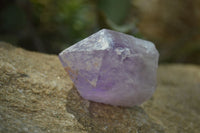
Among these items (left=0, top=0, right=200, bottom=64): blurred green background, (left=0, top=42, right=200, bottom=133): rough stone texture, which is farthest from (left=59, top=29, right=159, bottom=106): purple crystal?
(left=0, top=0, right=200, bottom=64): blurred green background

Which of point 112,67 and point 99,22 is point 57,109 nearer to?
point 112,67

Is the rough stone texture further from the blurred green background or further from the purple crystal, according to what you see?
the blurred green background

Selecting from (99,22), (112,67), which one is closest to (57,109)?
(112,67)

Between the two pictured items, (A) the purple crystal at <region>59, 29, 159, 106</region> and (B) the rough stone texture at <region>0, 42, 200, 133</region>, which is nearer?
(B) the rough stone texture at <region>0, 42, 200, 133</region>

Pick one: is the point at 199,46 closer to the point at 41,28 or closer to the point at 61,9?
the point at 61,9

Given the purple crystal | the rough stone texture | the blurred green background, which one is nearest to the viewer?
the rough stone texture

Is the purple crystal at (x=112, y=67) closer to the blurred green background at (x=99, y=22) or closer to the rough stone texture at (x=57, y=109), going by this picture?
the rough stone texture at (x=57, y=109)
